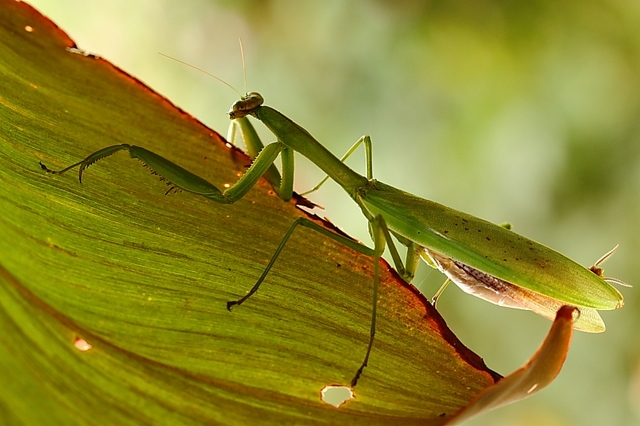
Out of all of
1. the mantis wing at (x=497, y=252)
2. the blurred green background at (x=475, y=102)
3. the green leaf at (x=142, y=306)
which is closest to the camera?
the green leaf at (x=142, y=306)

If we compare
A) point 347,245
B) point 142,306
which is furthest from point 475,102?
point 142,306

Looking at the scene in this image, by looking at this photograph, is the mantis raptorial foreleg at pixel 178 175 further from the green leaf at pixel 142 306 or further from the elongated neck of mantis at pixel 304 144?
the elongated neck of mantis at pixel 304 144

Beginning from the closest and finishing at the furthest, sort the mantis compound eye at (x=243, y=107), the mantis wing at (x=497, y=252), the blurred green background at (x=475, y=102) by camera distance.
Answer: the mantis wing at (x=497, y=252) < the mantis compound eye at (x=243, y=107) < the blurred green background at (x=475, y=102)

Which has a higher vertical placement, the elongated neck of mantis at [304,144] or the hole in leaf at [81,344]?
the elongated neck of mantis at [304,144]

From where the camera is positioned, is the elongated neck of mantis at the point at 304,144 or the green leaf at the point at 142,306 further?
the elongated neck of mantis at the point at 304,144

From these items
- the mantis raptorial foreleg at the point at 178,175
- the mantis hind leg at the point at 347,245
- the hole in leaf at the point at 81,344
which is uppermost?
the mantis raptorial foreleg at the point at 178,175

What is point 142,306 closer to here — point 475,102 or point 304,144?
point 304,144

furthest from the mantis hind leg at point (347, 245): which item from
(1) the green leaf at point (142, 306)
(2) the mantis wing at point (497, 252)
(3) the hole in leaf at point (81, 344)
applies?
(2) the mantis wing at point (497, 252)
